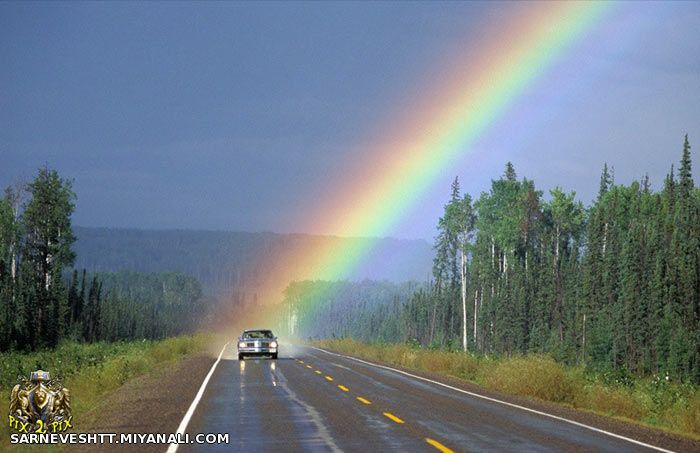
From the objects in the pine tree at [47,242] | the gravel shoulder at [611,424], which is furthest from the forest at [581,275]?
the gravel shoulder at [611,424]

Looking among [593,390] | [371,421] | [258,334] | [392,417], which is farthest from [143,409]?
[258,334]

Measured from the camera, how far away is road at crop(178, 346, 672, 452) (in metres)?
15.3

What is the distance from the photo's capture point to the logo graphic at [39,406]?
1470 centimetres

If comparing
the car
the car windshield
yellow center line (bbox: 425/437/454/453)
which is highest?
the car windshield

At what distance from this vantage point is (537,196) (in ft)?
339

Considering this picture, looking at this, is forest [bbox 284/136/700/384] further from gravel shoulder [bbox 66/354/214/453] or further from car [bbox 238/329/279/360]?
gravel shoulder [bbox 66/354/214/453]

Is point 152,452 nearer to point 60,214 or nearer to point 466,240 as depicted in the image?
point 60,214

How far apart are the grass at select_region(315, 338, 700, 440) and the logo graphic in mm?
12646

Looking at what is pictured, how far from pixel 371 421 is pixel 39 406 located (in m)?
6.89

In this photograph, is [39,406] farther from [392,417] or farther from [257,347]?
[257,347]

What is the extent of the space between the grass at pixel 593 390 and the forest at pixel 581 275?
127ft

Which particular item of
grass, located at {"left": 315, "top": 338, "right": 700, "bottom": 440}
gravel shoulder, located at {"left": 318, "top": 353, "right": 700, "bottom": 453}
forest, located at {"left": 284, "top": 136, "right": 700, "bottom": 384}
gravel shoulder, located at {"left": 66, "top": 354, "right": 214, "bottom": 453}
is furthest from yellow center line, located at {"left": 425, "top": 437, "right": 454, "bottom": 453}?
forest, located at {"left": 284, "top": 136, "right": 700, "bottom": 384}

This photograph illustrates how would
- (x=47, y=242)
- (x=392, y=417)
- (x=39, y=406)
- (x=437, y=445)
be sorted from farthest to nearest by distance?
(x=47, y=242), (x=392, y=417), (x=39, y=406), (x=437, y=445)

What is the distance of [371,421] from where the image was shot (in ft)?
61.6
